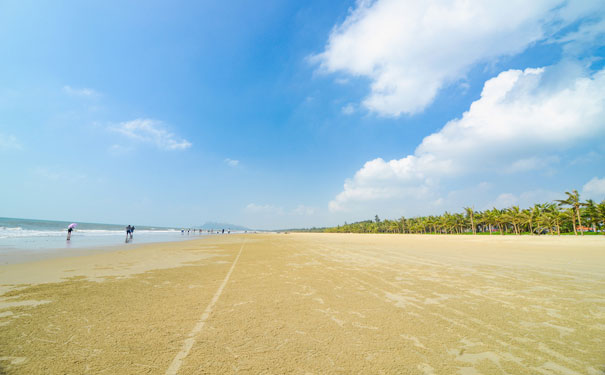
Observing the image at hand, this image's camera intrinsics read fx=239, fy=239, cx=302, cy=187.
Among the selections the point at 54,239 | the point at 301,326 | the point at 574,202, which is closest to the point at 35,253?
the point at 54,239

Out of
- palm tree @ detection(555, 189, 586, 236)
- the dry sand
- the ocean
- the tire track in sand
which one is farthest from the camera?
palm tree @ detection(555, 189, 586, 236)

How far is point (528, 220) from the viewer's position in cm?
6581

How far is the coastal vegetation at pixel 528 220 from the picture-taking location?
55750 mm

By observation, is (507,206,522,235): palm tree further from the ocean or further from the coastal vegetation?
the ocean

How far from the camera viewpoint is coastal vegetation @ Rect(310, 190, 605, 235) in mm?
55750

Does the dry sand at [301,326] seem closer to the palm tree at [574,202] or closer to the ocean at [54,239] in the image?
the ocean at [54,239]

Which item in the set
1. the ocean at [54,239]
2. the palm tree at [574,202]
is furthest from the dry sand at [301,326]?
the palm tree at [574,202]

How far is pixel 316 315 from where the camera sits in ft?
18.3

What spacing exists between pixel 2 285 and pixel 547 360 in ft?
48.0

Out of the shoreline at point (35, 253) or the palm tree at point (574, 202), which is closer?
the shoreline at point (35, 253)

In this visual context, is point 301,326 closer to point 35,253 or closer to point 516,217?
point 35,253

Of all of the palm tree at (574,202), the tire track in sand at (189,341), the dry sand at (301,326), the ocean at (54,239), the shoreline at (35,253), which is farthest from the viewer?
the palm tree at (574,202)

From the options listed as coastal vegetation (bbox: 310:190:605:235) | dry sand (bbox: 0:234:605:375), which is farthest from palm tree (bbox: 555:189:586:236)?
dry sand (bbox: 0:234:605:375)

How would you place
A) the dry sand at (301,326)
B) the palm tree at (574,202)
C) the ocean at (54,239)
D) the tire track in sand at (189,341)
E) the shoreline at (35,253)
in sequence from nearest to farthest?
1. the tire track in sand at (189,341)
2. the dry sand at (301,326)
3. the shoreline at (35,253)
4. the ocean at (54,239)
5. the palm tree at (574,202)
